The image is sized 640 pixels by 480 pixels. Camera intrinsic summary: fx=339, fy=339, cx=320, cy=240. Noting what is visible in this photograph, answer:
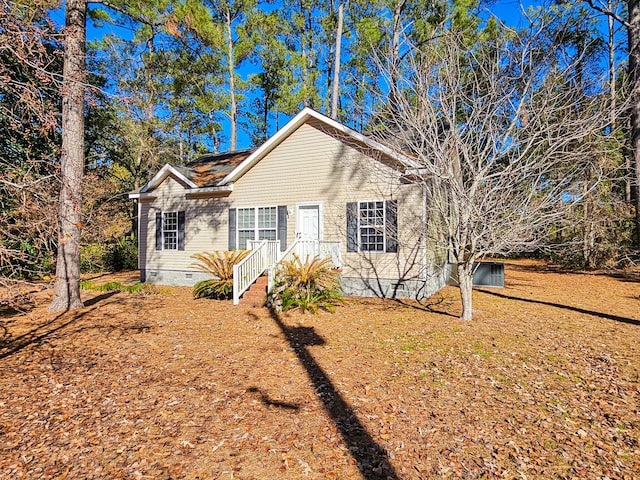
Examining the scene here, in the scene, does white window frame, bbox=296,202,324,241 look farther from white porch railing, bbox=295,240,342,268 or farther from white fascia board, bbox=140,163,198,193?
white fascia board, bbox=140,163,198,193

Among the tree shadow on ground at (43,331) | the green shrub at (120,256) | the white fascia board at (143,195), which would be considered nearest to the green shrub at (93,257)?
the green shrub at (120,256)

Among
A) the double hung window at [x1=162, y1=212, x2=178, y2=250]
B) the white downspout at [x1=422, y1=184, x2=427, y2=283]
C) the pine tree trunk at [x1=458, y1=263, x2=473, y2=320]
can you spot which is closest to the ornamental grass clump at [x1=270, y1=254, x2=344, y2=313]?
the white downspout at [x1=422, y1=184, x2=427, y2=283]

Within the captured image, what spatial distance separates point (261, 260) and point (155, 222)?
19.4ft

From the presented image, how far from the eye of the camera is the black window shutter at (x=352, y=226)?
1031 cm

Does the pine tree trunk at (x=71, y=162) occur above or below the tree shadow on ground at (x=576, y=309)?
above

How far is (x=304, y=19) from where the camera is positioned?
79.7 ft

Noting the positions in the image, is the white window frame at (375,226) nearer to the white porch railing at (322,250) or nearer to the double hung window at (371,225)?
the double hung window at (371,225)

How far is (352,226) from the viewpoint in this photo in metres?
10.4

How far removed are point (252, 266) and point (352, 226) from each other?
10.6ft

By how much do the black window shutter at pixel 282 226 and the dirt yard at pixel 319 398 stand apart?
406cm

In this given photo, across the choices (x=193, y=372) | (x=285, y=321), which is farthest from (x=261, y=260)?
(x=193, y=372)

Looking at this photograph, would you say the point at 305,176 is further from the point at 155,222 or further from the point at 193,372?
the point at 193,372

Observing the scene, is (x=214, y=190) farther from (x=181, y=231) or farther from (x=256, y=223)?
(x=181, y=231)

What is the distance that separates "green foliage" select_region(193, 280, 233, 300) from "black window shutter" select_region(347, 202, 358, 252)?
149 inches
